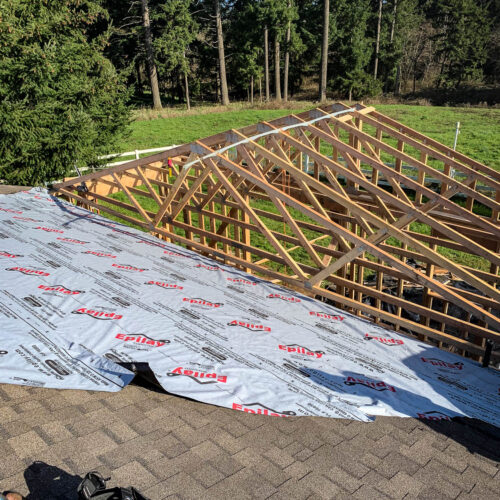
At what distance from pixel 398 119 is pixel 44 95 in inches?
857

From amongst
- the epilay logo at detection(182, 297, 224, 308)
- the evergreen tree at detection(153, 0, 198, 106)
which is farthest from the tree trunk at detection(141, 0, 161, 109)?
the epilay logo at detection(182, 297, 224, 308)

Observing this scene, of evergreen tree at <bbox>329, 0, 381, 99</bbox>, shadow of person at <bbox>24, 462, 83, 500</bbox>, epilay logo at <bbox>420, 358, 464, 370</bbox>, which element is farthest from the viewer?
evergreen tree at <bbox>329, 0, 381, 99</bbox>

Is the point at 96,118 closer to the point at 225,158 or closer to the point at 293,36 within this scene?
the point at 225,158

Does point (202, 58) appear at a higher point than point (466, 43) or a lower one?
lower

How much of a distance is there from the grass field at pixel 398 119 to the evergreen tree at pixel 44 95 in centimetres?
588

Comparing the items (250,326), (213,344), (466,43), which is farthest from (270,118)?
(466,43)

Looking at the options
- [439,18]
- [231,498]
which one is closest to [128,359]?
[231,498]

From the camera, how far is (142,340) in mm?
5059

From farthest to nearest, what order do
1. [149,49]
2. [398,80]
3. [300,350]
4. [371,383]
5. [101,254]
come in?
[398,80]
[149,49]
[101,254]
[300,350]
[371,383]

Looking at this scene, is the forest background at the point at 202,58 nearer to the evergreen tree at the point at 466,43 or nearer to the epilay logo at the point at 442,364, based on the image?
the evergreen tree at the point at 466,43

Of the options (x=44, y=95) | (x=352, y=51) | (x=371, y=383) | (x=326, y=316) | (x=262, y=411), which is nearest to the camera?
(x=262, y=411)

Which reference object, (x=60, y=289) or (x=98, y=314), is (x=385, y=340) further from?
(x=60, y=289)

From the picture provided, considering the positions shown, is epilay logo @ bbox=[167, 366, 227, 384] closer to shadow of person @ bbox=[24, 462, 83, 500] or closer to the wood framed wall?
shadow of person @ bbox=[24, 462, 83, 500]

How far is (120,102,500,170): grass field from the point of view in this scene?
21.9m
